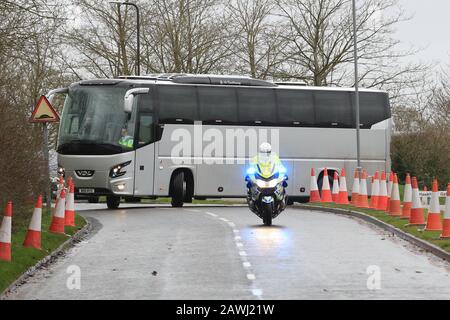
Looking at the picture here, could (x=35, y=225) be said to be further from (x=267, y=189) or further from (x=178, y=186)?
(x=178, y=186)

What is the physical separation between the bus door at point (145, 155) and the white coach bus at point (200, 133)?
3 centimetres

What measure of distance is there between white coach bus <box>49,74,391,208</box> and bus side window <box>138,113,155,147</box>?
0.03 metres

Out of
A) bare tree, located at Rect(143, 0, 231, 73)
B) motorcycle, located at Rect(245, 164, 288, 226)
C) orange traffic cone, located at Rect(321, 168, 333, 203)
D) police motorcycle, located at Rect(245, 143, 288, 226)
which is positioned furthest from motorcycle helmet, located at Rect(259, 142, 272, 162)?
bare tree, located at Rect(143, 0, 231, 73)

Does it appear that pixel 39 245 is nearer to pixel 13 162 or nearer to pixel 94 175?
pixel 13 162

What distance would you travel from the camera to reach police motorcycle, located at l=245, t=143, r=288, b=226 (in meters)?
24.0

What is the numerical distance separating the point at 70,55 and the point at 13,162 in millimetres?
39957

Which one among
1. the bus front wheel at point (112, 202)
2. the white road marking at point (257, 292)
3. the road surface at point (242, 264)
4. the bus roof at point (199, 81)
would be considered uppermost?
the bus roof at point (199, 81)

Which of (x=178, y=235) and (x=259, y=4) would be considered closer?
(x=178, y=235)

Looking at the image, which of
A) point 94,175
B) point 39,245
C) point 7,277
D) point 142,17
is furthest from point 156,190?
point 142,17

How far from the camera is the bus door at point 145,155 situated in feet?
112

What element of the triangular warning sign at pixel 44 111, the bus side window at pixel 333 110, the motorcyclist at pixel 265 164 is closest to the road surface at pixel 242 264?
the motorcyclist at pixel 265 164

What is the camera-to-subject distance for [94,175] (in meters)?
33.4

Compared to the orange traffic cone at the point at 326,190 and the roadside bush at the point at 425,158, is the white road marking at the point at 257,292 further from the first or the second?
the roadside bush at the point at 425,158

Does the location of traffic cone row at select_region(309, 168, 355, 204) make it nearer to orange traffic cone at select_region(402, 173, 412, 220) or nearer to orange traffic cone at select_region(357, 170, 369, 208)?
orange traffic cone at select_region(357, 170, 369, 208)
